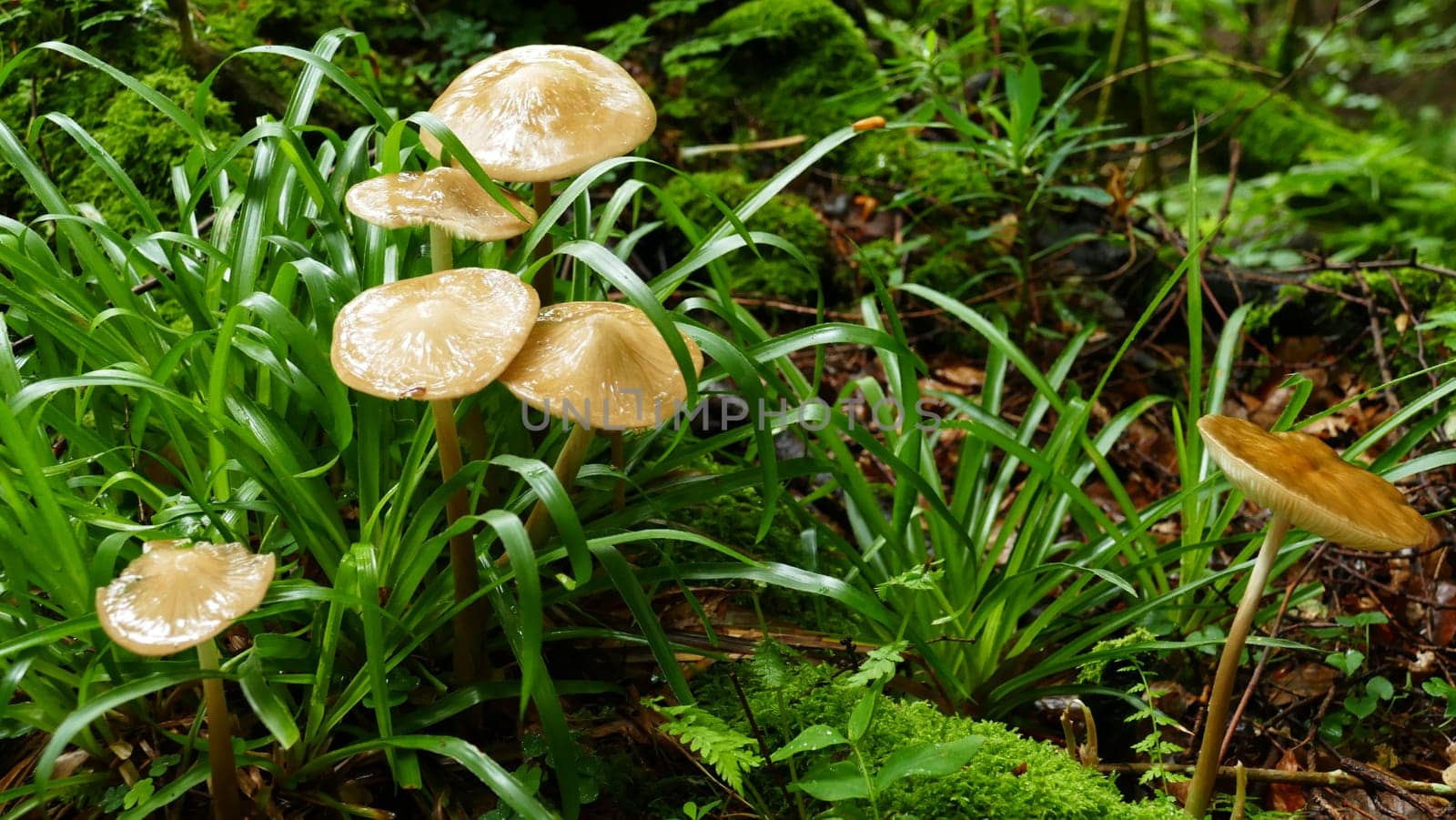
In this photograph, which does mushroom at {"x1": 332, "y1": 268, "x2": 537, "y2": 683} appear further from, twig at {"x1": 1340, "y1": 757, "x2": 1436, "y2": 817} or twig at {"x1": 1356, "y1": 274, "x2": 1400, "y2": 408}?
twig at {"x1": 1356, "y1": 274, "x2": 1400, "y2": 408}

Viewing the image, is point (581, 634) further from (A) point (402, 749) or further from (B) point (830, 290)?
(B) point (830, 290)

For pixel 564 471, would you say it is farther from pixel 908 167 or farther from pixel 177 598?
pixel 908 167

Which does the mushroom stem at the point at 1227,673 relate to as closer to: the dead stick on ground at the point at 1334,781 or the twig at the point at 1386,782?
the dead stick on ground at the point at 1334,781

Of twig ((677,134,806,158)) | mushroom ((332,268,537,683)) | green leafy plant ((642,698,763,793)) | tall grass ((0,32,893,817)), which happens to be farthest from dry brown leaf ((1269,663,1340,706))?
twig ((677,134,806,158))

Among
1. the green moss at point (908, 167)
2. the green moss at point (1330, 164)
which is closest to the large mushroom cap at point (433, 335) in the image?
the green moss at point (908, 167)

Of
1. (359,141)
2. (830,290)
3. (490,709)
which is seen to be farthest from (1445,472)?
(359,141)

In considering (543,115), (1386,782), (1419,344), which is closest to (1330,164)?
(1419,344)
